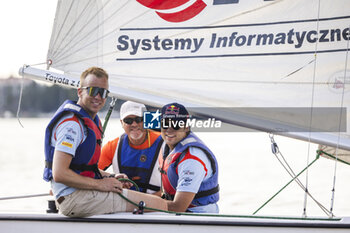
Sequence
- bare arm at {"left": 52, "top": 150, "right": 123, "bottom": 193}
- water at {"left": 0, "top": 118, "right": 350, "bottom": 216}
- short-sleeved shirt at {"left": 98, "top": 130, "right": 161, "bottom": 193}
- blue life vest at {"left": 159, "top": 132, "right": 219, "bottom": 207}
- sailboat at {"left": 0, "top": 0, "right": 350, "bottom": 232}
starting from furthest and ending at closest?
1. water at {"left": 0, "top": 118, "right": 350, "bottom": 216}
2. short-sleeved shirt at {"left": 98, "top": 130, "right": 161, "bottom": 193}
3. sailboat at {"left": 0, "top": 0, "right": 350, "bottom": 232}
4. blue life vest at {"left": 159, "top": 132, "right": 219, "bottom": 207}
5. bare arm at {"left": 52, "top": 150, "right": 123, "bottom": 193}

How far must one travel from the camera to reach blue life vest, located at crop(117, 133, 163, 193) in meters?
3.08

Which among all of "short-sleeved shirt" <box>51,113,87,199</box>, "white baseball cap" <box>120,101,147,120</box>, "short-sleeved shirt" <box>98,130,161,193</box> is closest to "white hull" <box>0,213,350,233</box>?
"short-sleeved shirt" <box>51,113,87,199</box>

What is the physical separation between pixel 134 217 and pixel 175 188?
0.31 meters

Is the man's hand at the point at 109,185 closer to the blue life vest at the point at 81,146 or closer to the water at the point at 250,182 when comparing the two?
the blue life vest at the point at 81,146

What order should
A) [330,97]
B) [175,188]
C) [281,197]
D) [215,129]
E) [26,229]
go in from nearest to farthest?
[26,229], [175,188], [330,97], [215,129], [281,197]

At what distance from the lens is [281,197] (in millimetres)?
6172

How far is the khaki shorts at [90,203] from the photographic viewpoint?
244 centimetres

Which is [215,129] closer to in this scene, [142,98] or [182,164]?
[142,98]

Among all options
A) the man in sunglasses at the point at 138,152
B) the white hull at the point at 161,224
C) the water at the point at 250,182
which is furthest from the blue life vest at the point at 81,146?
the water at the point at 250,182

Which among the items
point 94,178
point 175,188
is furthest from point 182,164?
point 94,178

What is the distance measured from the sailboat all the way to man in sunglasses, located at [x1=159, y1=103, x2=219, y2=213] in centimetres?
42

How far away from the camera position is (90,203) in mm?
2457

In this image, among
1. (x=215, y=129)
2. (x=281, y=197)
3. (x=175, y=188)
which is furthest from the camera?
(x=281, y=197)

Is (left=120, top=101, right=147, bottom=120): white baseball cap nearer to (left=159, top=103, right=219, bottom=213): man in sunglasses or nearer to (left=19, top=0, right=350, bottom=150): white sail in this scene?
(left=19, top=0, right=350, bottom=150): white sail
